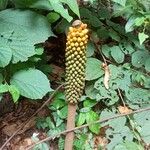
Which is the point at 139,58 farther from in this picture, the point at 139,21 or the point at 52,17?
the point at 52,17

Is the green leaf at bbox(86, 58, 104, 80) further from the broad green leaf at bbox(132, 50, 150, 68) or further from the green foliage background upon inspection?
the broad green leaf at bbox(132, 50, 150, 68)

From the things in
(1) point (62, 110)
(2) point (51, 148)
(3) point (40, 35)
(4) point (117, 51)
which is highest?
(3) point (40, 35)

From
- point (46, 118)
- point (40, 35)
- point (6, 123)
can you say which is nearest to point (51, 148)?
point (46, 118)

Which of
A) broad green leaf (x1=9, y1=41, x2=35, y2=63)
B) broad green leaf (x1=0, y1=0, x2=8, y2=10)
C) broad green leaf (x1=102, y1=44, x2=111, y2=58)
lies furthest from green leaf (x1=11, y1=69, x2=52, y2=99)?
broad green leaf (x1=102, y1=44, x2=111, y2=58)

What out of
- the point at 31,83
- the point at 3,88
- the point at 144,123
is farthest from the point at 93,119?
the point at 3,88

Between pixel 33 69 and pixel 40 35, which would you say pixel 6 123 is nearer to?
pixel 33 69

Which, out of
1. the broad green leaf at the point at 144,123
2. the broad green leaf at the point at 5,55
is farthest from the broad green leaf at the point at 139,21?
the broad green leaf at the point at 5,55
